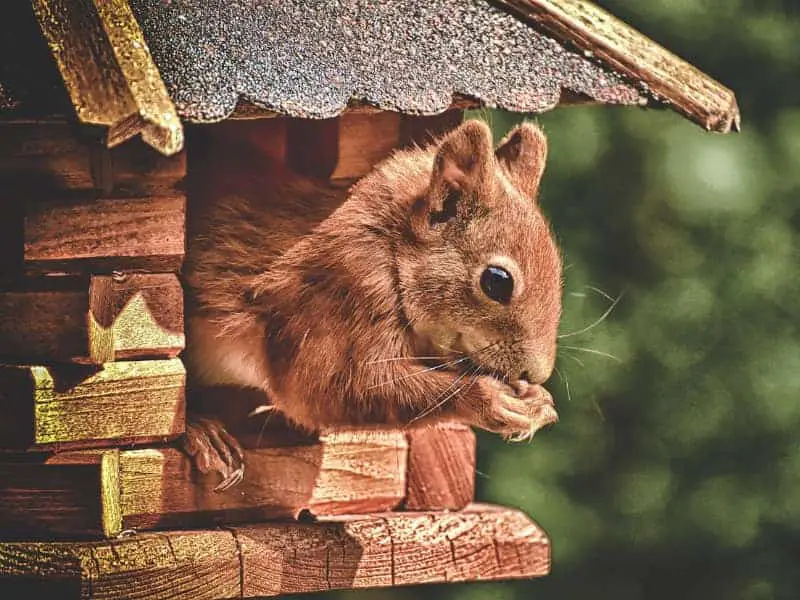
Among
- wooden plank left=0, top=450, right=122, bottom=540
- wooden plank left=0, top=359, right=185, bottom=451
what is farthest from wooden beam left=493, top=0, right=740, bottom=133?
wooden plank left=0, top=450, right=122, bottom=540

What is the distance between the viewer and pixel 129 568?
1.87 m

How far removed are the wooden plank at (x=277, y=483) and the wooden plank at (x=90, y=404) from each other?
2.3 inches

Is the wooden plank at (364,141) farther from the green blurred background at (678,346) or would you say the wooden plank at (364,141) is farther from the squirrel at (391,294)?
the green blurred background at (678,346)

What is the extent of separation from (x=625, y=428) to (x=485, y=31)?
63.5 inches

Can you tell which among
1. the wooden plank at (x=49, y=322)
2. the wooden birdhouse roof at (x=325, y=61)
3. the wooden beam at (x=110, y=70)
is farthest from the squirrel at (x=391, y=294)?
the wooden beam at (x=110, y=70)

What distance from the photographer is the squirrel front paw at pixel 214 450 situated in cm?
197

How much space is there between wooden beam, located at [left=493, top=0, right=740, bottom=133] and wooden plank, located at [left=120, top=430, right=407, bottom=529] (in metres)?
0.59

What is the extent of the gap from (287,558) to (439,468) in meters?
0.31

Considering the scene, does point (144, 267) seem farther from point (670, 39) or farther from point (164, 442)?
point (670, 39)

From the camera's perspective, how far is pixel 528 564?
2119 millimetres

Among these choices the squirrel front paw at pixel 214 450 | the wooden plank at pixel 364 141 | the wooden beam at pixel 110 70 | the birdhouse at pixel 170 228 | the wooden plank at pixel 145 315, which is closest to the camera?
the wooden beam at pixel 110 70

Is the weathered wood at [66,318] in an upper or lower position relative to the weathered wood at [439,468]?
upper

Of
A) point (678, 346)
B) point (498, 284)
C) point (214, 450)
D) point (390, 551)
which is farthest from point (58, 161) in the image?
point (678, 346)

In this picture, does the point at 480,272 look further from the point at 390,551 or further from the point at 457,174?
the point at 390,551
